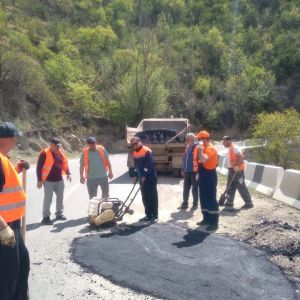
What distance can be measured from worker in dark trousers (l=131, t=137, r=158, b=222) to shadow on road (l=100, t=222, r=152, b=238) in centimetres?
50

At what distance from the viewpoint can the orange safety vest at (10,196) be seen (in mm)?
3834

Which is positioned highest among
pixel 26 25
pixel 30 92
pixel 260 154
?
pixel 26 25

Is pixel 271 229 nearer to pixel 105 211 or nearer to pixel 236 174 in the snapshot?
pixel 236 174

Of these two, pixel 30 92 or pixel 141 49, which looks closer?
pixel 30 92

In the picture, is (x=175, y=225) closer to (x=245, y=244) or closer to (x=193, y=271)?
(x=245, y=244)

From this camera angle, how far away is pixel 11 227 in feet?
12.8

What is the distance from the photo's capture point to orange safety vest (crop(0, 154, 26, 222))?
383 centimetres

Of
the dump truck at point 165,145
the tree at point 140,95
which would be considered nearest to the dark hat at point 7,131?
the dump truck at point 165,145

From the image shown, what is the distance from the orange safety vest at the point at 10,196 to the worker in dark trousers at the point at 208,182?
4.74 meters

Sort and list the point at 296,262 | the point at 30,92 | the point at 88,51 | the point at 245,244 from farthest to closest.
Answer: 1. the point at 88,51
2. the point at 30,92
3. the point at 245,244
4. the point at 296,262

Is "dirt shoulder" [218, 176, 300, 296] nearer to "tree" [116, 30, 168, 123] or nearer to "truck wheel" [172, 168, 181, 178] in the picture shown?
"truck wheel" [172, 168, 181, 178]

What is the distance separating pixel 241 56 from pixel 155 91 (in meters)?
24.5

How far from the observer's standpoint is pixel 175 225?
8344 mm

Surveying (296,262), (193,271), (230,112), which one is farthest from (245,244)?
(230,112)
